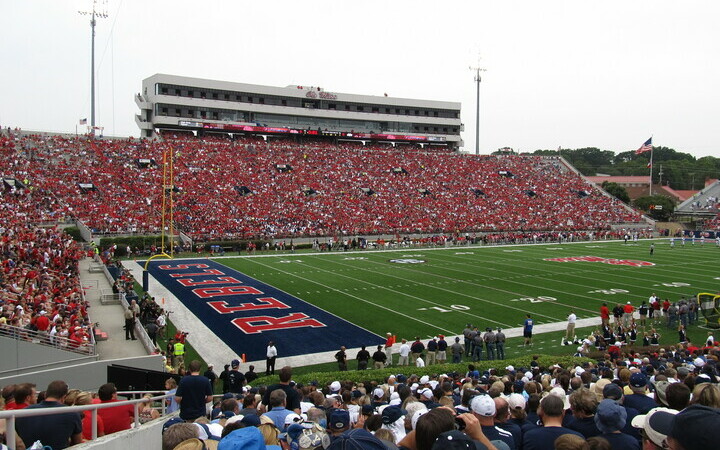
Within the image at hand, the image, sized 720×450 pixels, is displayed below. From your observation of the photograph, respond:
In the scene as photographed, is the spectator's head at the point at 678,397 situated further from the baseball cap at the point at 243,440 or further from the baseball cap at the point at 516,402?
the baseball cap at the point at 243,440

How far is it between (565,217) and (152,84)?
46.2 m

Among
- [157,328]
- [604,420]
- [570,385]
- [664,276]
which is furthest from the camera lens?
[664,276]

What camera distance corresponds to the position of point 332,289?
81.5 ft

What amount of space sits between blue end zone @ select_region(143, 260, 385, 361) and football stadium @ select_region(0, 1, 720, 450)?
157 mm

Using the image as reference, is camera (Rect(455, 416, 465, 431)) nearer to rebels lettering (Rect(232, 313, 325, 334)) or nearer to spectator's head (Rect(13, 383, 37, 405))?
spectator's head (Rect(13, 383, 37, 405))

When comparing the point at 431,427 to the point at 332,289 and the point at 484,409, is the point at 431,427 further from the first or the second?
the point at 332,289

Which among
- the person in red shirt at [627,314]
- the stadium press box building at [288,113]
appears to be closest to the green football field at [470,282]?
the person in red shirt at [627,314]

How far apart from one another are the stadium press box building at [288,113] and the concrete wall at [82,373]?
49795 millimetres

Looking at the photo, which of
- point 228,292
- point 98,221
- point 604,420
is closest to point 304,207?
point 98,221

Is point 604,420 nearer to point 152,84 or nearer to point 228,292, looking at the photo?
point 228,292

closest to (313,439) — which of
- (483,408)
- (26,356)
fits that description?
(483,408)

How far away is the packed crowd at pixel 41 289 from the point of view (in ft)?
39.6

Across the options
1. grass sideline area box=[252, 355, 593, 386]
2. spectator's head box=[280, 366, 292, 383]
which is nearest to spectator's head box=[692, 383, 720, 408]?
spectator's head box=[280, 366, 292, 383]

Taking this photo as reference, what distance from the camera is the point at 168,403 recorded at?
814 centimetres
